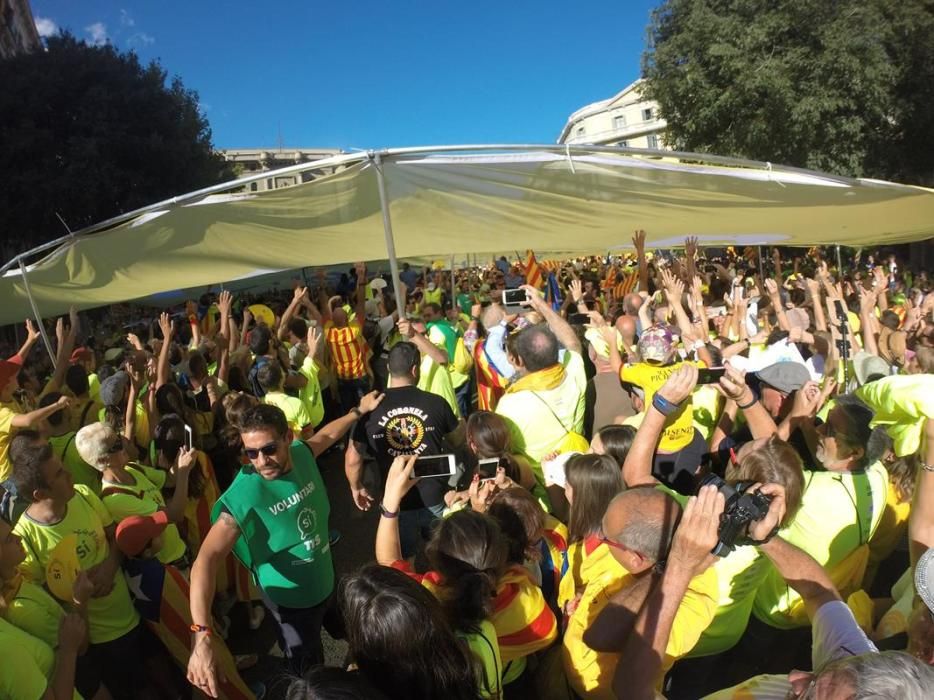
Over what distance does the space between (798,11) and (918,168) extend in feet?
24.2

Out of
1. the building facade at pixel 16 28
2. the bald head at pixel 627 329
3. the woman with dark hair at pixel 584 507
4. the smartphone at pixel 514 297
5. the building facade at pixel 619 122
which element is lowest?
the woman with dark hair at pixel 584 507

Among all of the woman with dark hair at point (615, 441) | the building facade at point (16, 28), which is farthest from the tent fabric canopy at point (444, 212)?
the building facade at point (16, 28)

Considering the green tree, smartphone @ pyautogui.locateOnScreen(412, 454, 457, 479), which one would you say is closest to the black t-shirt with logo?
smartphone @ pyautogui.locateOnScreen(412, 454, 457, 479)

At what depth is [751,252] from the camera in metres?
20.0

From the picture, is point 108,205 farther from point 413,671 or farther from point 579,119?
point 579,119

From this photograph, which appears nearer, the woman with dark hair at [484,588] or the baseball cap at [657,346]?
the woman with dark hair at [484,588]

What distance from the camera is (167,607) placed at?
8.68 feet

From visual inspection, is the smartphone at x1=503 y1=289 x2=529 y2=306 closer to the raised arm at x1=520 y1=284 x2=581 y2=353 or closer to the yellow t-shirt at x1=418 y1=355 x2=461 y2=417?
the raised arm at x1=520 y1=284 x2=581 y2=353

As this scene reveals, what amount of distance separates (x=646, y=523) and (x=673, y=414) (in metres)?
1.41

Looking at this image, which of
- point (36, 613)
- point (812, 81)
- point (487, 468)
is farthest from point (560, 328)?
point (812, 81)

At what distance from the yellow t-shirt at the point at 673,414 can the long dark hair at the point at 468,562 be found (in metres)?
1.45

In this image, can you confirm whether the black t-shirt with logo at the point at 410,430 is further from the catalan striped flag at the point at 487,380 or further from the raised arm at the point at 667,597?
the raised arm at the point at 667,597

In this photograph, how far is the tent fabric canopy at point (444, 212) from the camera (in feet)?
9.92

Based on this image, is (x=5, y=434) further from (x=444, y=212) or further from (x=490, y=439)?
(x=444, y=212)
